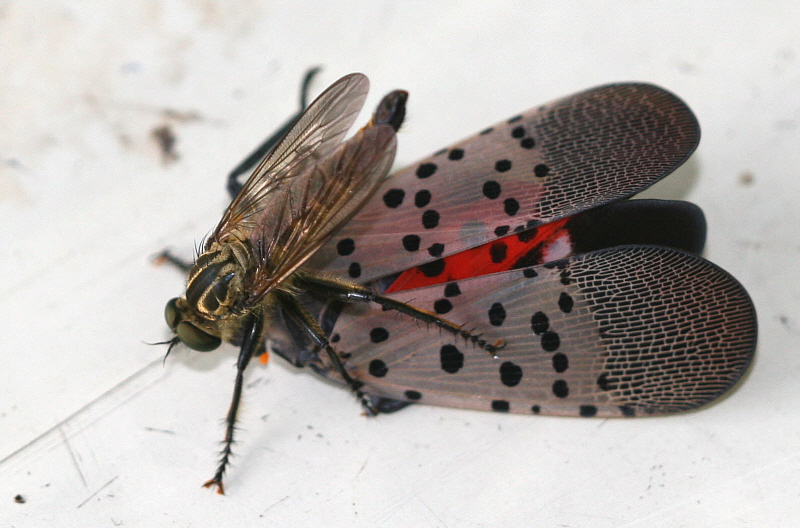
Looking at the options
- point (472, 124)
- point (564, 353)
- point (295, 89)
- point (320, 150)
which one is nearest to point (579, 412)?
point (564, 353)

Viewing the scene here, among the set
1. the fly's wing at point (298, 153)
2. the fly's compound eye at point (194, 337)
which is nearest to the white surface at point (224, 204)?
the fly's compound eye at point (194, 337)

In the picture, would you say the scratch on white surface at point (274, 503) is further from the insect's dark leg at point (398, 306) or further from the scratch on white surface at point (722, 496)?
the scratch on white surface at point (722, 496)

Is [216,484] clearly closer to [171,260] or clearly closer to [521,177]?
[171,260]

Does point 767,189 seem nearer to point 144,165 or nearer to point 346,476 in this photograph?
point 346,476

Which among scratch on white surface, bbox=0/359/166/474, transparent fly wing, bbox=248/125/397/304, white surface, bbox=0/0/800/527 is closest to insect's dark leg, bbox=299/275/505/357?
transparent fly wing, bbox=248/125/397/304

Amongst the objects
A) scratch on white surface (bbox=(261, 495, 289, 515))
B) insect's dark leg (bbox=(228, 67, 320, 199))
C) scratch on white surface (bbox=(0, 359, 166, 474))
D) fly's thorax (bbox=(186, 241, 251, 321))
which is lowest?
scratch on white surface (bbox=(261, 495, 289, 515))

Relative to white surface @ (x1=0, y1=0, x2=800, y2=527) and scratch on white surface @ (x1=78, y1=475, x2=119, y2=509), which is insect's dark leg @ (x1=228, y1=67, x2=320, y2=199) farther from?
scratch on white surface @ (x1=78, y1=475, x2=119, y2=509)

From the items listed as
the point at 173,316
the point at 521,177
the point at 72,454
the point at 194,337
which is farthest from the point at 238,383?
the point at 521,177
